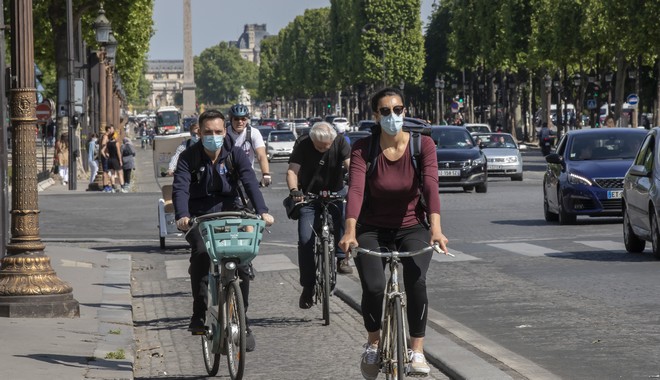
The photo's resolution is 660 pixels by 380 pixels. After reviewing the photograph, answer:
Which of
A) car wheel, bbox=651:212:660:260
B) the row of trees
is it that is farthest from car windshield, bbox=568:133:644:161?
the row of trees

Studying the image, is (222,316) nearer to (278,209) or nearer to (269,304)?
(269,304)

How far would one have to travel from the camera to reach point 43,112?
44.2 m

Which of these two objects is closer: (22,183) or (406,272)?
(406,272)

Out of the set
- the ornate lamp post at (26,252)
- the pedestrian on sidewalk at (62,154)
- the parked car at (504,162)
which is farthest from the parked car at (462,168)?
the ornate lamp post at (26,252)

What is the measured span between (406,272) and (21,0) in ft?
19.3

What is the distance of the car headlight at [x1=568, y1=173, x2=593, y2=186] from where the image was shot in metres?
24.0

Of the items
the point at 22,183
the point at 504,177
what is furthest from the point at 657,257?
the point at 504,177

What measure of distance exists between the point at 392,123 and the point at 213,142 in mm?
1832

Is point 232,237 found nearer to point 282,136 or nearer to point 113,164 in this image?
point 113,164

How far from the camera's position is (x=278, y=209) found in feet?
102

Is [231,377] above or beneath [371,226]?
beneath

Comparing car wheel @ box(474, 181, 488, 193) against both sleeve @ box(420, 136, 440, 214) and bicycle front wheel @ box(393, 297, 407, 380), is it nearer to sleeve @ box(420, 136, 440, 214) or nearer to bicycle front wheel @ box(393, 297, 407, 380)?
sleeve @ box(420, 136, 440, 214)

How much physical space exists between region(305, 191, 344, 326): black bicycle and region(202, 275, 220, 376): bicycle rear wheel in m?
2.69

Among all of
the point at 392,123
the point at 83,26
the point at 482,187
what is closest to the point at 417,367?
the point at 392,123
